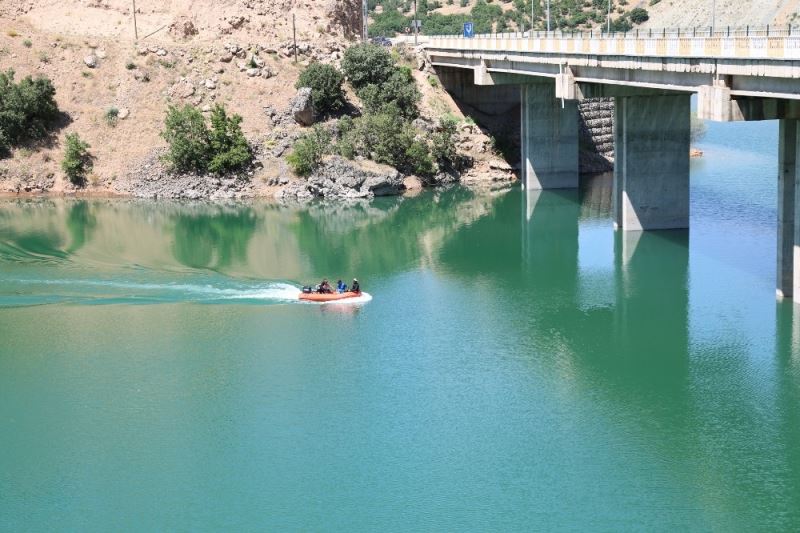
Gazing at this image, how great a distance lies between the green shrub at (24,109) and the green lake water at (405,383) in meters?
18.1

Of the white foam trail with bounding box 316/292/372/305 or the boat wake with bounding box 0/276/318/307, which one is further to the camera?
the white foam trail with bounding box 316/292/372/305

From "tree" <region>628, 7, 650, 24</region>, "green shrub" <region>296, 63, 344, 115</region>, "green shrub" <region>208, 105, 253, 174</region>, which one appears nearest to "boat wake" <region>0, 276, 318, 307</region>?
"green shrub" <region>208, 105, 253, 174</region>

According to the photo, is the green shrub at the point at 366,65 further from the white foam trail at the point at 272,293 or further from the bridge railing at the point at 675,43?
the white foam trail at the point at 272,293

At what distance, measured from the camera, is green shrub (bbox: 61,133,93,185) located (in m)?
74.4

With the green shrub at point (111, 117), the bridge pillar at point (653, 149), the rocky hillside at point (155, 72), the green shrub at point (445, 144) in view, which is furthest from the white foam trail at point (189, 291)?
the green shrub at point (111, 117)

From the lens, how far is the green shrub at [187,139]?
72.2 m

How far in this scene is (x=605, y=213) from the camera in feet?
209

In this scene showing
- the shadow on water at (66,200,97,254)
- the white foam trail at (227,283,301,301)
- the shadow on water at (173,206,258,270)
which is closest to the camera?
the white foam trail at (227,283,301,301)

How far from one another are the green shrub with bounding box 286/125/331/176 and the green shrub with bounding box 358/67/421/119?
19.6ft

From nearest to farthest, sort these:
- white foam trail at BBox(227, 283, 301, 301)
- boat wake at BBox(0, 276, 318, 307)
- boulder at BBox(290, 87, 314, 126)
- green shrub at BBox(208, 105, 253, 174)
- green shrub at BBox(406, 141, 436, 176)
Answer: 1. boat wake at BBox(0, 276, 318, 307)
2. white foam trail at BBox(227, 283, 301, 301)
3. green shrub at BBox(208, 105, 253, 174)
4. green shrub at BBox(406, 141, 436, 176)
5. boulder at BBox(290, 87, 314, 126)

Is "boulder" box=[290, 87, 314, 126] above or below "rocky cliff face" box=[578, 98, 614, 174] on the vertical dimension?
above

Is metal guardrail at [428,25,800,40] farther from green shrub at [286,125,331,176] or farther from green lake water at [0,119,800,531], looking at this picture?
green shrub at [286,125,331,176]

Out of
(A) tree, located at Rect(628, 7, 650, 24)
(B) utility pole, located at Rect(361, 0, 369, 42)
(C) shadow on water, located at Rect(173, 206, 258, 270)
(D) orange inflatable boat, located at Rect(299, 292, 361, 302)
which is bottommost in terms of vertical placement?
(D) orange inflatable boat, located at Rect(299, 292, 361, 302)

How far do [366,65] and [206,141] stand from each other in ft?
46.8
